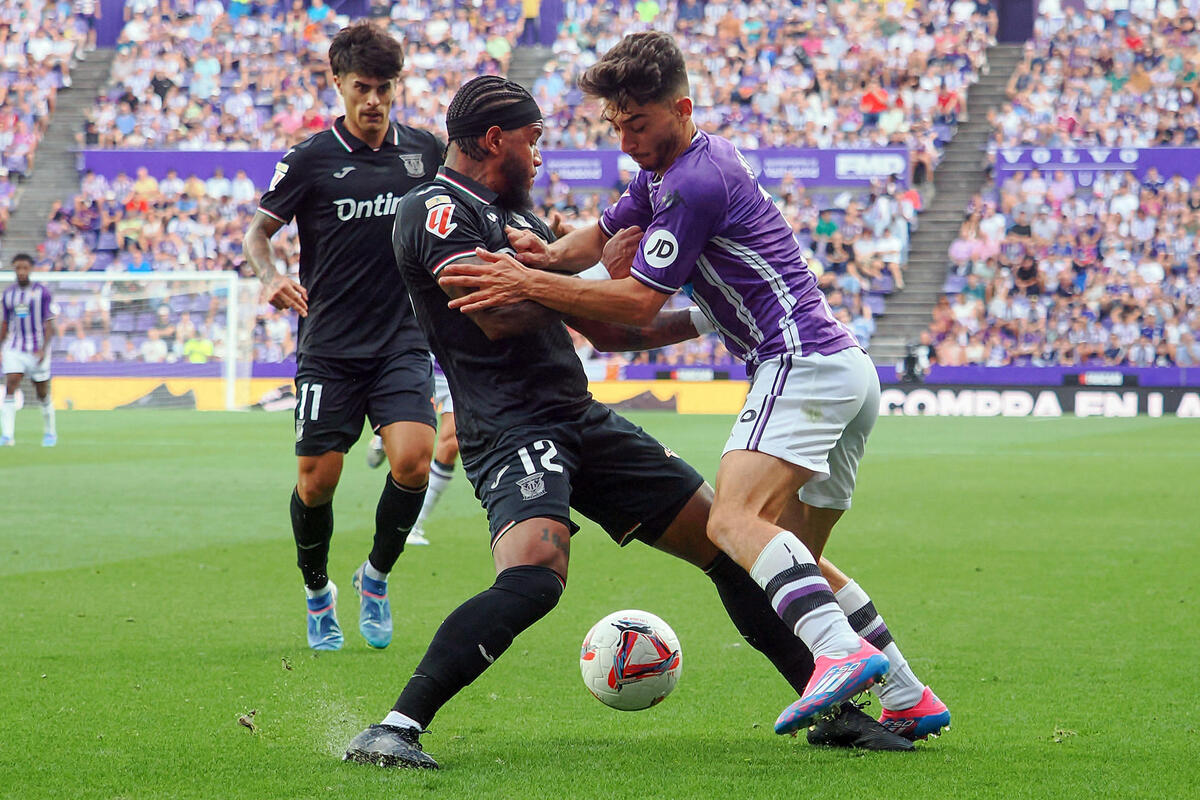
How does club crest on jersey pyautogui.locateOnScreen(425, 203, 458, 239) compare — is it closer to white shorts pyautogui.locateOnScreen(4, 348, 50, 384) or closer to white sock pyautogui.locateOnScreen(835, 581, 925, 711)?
white sock pyautogui.locateOnScreen(835, 581, 925, 711)

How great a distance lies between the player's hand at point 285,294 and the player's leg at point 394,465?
1.64ft

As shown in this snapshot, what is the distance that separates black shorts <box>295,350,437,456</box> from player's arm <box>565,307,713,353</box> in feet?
4.73

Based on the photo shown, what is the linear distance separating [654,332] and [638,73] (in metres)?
1.07

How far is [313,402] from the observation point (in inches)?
255

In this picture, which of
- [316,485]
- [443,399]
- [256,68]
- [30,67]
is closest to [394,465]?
[316,485]

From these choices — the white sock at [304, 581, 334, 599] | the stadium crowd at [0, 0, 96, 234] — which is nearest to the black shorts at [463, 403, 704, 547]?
the white sock at [304, 581, 334, 599]

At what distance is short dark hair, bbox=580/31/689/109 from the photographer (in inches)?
177

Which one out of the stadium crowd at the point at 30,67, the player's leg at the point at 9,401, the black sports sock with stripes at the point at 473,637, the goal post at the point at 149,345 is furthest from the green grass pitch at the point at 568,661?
the stadium crowd at the point at 30,67

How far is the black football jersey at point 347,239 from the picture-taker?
6.58m

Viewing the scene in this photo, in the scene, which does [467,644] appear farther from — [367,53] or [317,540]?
[367,53]

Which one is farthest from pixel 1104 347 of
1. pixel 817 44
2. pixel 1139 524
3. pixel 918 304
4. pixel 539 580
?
pixel 539 580

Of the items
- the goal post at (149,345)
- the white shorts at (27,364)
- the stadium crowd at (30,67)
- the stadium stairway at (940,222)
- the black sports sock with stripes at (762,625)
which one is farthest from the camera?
the stadium crowd at (30,67)

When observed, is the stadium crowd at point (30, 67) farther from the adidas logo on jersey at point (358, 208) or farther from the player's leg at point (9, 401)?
the adidas logo on jersey at point (358, 208)

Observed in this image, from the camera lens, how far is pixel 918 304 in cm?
2980
